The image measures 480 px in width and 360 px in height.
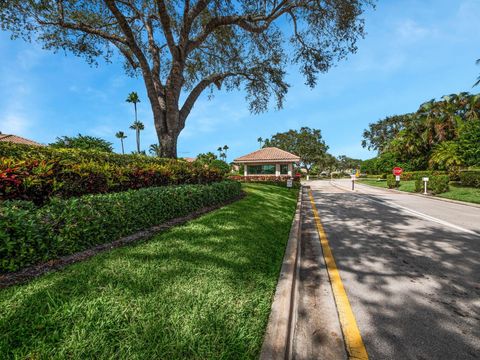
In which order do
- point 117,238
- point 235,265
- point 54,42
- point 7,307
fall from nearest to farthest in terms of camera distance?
point 7,307 → point 235,265 → point 117,238 → point 54,42

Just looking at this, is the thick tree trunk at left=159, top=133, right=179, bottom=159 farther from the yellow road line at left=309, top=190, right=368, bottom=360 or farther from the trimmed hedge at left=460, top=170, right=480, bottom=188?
the trimmed hedge at left=460, top=170, right=480, bottom=188

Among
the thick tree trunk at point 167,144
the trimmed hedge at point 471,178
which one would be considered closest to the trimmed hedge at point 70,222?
the thick tree trunk at point 167,144

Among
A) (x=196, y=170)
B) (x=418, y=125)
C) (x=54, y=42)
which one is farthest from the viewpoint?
(x=418, y=125)

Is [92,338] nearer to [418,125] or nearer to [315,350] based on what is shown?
[315,350]

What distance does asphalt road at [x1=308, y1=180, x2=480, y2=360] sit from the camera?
6.93 feet

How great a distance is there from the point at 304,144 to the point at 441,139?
37.5 meters

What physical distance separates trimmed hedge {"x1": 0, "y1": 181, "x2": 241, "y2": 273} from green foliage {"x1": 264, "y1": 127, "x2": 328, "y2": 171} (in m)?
63.4

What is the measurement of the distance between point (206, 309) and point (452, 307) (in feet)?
9.76

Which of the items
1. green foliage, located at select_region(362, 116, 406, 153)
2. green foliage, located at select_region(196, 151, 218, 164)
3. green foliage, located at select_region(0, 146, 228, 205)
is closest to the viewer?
green foliage, located at select_region(0, 146, 228, 205)

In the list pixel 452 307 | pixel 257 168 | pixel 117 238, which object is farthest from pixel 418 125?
pixel 117 238

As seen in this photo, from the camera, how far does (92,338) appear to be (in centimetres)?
171

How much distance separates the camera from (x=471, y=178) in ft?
52.2

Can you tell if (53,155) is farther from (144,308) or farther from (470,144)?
(470,144)

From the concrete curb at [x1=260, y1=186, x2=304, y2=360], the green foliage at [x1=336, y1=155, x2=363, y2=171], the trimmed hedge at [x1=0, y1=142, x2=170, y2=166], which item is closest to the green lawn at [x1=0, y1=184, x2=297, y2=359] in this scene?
the concrete curb at [x1=260, y1=186, x2=304, y2=360]
